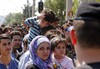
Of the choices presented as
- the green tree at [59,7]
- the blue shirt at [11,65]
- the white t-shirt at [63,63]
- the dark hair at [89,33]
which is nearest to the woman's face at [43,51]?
the white t-shirt at [63,63]

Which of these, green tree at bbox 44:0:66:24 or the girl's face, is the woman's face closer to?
the girl's face

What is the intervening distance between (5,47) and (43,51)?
33.0 inches

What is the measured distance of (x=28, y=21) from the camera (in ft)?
19.3

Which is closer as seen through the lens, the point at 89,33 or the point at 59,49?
the point at 89,33

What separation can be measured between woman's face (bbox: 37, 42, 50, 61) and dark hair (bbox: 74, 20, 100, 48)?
99.2 inches

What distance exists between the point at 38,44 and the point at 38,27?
45.6 inches

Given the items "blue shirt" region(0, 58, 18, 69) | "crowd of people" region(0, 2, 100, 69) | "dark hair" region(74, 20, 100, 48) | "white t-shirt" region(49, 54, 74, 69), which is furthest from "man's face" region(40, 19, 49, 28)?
"dark hair" region(74, 20, 100, 48)

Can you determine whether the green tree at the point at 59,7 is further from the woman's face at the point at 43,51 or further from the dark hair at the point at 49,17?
the woman's face at the point at 43,51

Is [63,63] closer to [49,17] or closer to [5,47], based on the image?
[49,17]

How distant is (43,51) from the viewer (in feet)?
14.0

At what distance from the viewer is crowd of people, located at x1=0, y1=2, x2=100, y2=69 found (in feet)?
5.69

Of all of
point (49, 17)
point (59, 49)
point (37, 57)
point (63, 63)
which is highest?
point (49, 17)

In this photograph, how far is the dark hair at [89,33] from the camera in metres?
1.73

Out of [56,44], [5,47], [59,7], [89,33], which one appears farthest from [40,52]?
[59,7]
